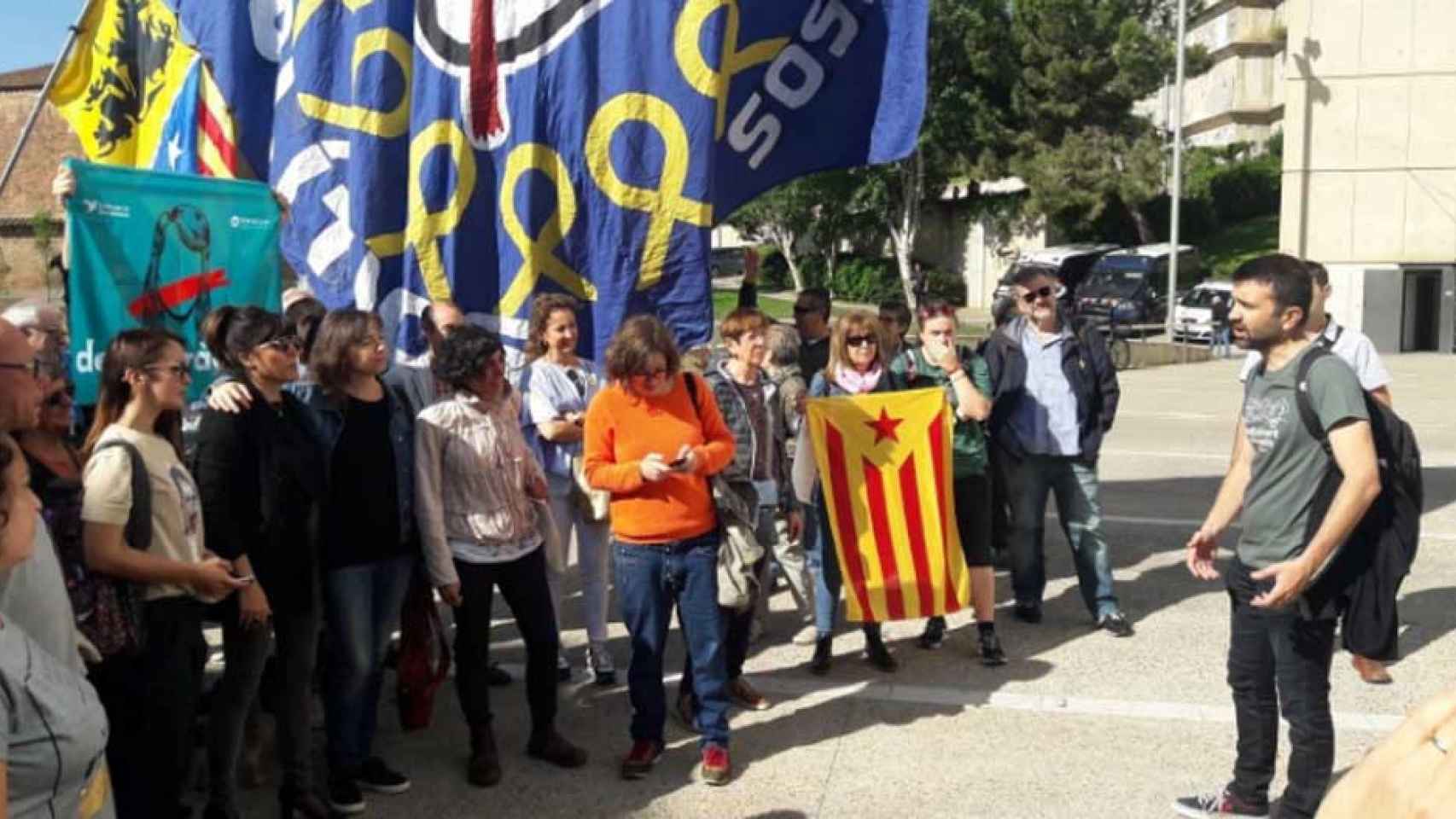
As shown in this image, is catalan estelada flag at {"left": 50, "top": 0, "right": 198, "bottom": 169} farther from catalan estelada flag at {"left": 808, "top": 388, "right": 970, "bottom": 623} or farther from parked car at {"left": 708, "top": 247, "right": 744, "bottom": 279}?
parked car at {"left": 708, "top": 247, "right": 744, "bottom": 279}

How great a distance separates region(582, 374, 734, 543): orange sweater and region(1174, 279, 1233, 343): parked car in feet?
90.3

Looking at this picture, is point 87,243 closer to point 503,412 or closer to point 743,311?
point 503,412

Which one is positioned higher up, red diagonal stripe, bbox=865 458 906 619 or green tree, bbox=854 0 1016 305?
green tree, bbox=854 0 1016 305

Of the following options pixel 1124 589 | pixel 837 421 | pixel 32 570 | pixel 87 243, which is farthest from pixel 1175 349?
pixel 32 570

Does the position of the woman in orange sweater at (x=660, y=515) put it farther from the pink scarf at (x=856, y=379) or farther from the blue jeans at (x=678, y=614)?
the pink scarf at (x=856, y=379)

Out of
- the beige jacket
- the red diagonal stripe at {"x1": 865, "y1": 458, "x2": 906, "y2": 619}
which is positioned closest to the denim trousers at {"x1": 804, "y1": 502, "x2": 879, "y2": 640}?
the red diagonal stripe at {"x1": 865, "y1": 458, "x2": 906, "y2": 619}

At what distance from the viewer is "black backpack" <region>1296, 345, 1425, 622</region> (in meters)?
4.01

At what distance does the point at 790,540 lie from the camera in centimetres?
598

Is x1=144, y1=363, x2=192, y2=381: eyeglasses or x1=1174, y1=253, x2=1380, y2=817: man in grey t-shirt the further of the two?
x1=1174, y1=253, x2=1380, y2=817: man in grey t-shirt

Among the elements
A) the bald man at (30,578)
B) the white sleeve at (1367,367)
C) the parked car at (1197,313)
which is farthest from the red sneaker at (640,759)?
the parked car at (1197,313)

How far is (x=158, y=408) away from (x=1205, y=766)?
12.4 ft

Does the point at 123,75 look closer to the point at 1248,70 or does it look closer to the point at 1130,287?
the point at 1130,287

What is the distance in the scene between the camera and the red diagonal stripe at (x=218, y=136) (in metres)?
6.46

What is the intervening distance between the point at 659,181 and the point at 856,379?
4.18ft
